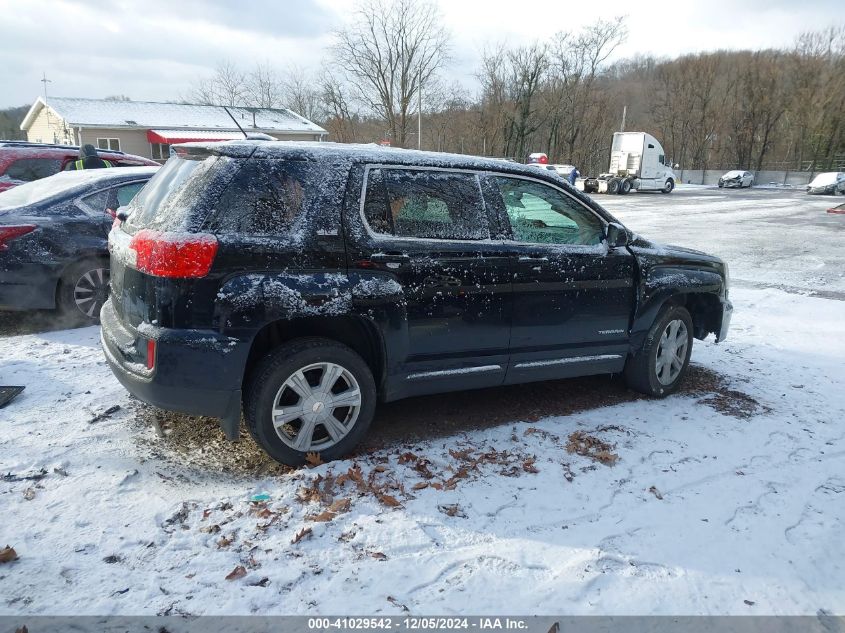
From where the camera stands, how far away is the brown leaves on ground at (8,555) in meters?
2.58

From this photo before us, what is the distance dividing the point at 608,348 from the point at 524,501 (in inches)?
67.1

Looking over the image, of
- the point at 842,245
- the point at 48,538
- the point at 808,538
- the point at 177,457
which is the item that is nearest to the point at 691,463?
the point at 808,538

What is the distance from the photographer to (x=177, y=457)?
3561 millimetres

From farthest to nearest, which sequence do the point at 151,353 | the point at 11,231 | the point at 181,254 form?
1. the point at 11,231
2. the point at 151,353
3. the point at 181,254

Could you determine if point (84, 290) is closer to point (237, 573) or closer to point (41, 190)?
point (41, 190)

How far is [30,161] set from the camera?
29.2ft

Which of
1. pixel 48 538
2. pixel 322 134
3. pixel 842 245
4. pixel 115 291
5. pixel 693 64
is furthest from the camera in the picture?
pixel 693 64

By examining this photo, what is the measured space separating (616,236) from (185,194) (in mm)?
2966

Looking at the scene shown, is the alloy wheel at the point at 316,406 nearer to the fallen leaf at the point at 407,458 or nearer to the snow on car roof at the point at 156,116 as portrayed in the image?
the fallen leaf at the point at 407,458

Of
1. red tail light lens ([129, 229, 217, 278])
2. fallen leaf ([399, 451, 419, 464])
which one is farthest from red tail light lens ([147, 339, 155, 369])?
fallen leaf ([399, 451, 419, 464])

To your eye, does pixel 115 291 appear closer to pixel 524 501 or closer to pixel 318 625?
pixel 318 625

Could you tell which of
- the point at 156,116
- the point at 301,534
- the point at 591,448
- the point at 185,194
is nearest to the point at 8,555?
the point at 301,534

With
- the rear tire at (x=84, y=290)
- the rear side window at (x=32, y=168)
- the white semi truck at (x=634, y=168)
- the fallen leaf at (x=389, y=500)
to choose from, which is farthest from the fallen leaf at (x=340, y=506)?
the white semi truck at (x=634, y=168)

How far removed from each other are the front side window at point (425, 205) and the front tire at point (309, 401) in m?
0.82
